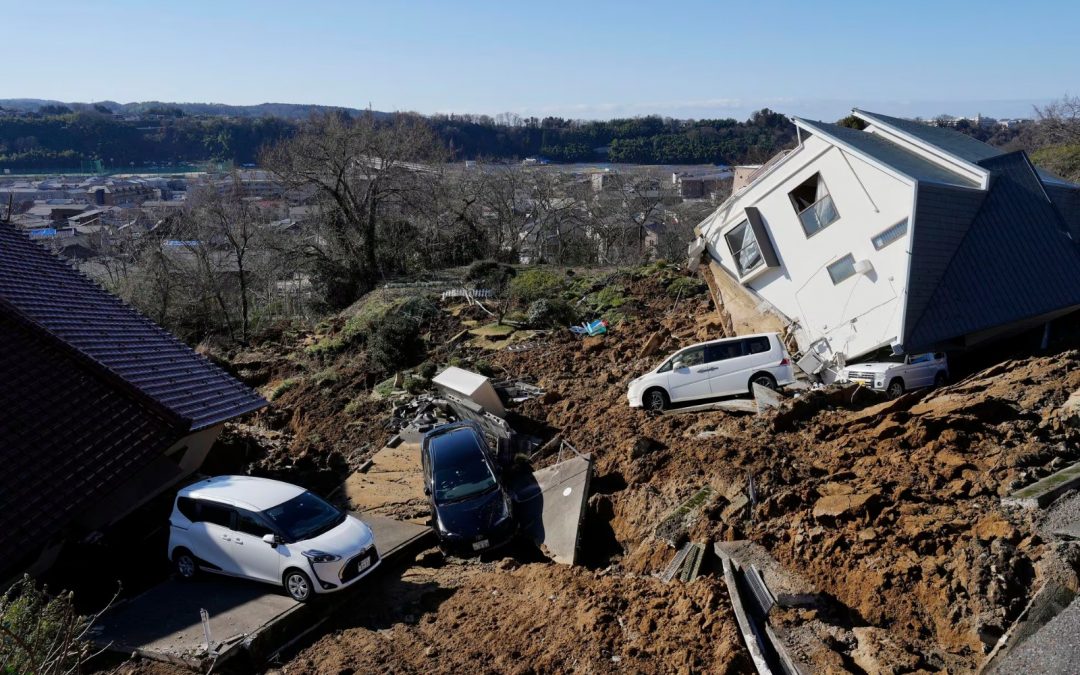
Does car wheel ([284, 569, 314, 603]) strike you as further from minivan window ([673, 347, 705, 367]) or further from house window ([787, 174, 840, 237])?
house window ([787, 174, 840, 237])

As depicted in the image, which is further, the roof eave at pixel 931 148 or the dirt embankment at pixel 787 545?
the roof eave at pixel 931 148

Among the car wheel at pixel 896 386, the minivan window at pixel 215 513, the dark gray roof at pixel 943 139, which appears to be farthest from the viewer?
the dark gray roof at pixel 943 139

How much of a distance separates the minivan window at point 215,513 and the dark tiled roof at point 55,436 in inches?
54.3

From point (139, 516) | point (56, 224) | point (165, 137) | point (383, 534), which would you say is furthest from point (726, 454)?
point (165, 137)

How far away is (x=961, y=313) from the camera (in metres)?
15.5

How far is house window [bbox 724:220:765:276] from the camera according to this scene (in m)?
19.6

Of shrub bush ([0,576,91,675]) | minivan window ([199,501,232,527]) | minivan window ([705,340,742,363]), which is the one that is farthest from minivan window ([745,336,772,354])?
shrub bush ([0,576,91,675])

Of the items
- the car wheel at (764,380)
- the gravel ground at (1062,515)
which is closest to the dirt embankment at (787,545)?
the gravel ground at (1062,515)

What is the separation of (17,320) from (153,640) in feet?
21.8

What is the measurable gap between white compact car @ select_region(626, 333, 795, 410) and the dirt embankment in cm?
98

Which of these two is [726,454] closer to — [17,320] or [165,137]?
[17,320]

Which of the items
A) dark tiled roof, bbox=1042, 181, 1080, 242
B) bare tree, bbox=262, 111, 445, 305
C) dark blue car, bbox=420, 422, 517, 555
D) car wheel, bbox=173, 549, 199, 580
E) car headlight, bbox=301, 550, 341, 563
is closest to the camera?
car headlight, bbox=301, 550, 341, 563

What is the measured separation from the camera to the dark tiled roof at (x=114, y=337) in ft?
44.1

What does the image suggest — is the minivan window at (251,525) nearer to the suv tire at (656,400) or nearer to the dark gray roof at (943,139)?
the suv tire at (656,400)
